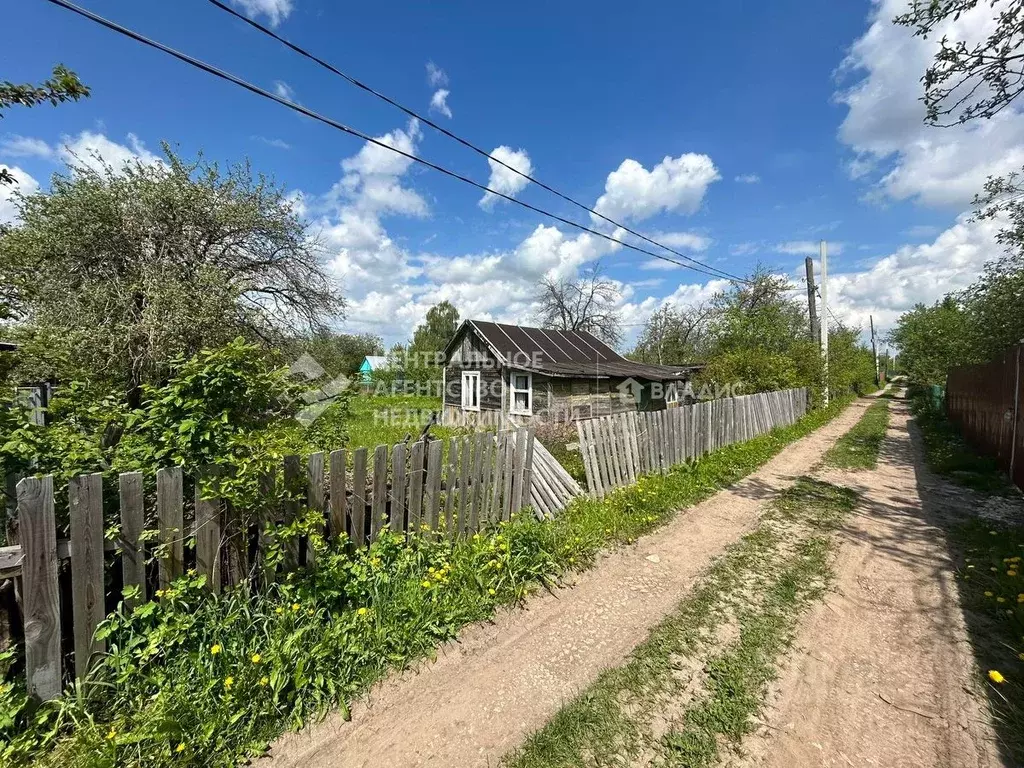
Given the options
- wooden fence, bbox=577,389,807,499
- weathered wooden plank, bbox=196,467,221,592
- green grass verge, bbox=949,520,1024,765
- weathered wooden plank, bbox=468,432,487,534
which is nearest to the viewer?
green grass verge, bbox=949,520,1024,765

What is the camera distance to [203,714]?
6.57ft

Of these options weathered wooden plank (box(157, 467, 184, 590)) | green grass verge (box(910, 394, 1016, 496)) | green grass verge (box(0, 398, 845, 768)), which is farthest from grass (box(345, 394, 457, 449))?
green grass verge (box(910, 394, 1016, 496))

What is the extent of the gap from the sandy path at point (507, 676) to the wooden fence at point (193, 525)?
1.10 metres

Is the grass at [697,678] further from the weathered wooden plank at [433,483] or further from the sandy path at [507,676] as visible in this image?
the weathered wooden plank at [433,483]

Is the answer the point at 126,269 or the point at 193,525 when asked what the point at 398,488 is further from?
the point at 126,269

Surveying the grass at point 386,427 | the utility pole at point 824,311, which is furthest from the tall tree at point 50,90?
the utility pole at point 824,311

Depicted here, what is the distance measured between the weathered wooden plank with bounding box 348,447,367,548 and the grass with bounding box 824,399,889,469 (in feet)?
29.6

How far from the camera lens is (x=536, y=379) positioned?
1447 centimetres

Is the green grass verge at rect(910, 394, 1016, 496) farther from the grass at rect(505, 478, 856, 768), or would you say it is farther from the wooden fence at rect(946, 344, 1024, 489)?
the grass at rect(505, 478, 856, 768)

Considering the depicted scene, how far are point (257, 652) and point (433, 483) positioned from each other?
5.44 ft

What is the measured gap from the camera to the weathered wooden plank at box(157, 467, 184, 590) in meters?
2.30

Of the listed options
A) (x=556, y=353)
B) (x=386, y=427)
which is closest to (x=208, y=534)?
(x=386, y=427)

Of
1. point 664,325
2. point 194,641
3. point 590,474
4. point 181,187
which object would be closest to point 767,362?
point 590,474

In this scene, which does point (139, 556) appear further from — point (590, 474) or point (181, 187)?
point (181, 187)
